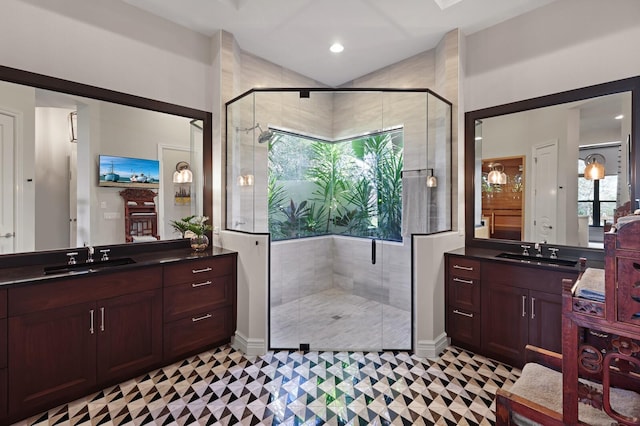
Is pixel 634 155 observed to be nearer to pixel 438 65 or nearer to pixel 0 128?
pixel 438 65

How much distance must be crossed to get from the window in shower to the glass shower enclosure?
1 cm

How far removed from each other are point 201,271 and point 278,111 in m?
1.66

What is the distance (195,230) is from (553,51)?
3572mm

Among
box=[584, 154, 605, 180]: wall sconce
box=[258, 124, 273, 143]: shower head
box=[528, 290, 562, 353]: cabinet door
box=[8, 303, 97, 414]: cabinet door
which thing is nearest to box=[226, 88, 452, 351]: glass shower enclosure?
box=[258, 124, 273, 143]: shower head

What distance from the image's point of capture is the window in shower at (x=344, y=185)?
10.0 ft

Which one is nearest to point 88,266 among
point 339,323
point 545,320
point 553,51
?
point 339,323

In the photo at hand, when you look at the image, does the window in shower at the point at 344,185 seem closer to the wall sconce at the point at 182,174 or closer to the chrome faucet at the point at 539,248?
the wall sconce at the point at 182,174

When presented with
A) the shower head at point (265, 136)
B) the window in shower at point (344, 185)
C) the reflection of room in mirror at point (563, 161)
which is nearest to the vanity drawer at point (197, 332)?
the window in shower at point (344, 185)

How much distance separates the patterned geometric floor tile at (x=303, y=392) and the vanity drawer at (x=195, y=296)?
0.43m

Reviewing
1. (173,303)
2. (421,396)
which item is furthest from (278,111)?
(421,396)

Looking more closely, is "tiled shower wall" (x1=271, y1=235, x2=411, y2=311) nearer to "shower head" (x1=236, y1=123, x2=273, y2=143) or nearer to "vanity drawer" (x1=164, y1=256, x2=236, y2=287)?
"vanity drawer" (x1=164, y1=256, x2=236, y2=287)

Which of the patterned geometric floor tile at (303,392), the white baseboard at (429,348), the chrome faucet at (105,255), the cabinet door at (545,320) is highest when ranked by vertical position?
the chrome faucet at (105,255)

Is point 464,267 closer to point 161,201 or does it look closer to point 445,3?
point 445,3

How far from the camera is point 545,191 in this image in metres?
2.75
